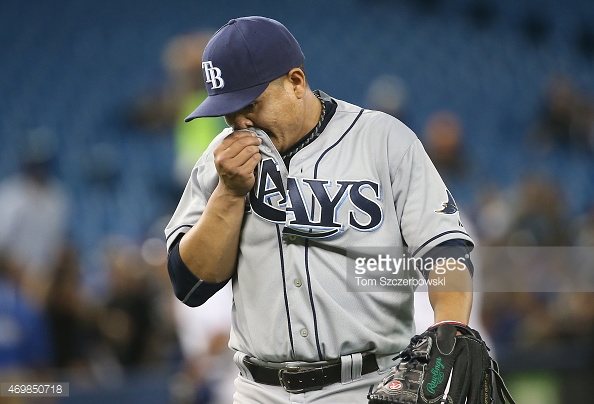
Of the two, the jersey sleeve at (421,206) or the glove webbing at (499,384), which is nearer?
the glove webbing at (499,384)

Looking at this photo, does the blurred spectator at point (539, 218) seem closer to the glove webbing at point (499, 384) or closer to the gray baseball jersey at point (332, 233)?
the gray baseball jersey at point (332, 233)

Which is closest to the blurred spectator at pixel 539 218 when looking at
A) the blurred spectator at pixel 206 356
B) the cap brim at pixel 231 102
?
the blurred spectator at pixel 206 356

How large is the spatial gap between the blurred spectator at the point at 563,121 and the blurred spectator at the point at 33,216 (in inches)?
146

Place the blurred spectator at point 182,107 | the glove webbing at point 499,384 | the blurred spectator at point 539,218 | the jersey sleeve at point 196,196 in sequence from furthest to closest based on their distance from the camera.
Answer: the blurred spectator at point 182,107
the blurred spectator at point 539,218
the jersey sleeve at point 196,196
the glove webbing at point 499,384

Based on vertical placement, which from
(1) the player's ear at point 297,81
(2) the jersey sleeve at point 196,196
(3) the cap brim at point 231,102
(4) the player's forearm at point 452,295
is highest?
(1) the player's ear at point 297,81

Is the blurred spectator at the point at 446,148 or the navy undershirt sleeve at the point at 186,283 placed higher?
the blurred spectator at the point at 446,148

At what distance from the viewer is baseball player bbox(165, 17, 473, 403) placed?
85.7 inches

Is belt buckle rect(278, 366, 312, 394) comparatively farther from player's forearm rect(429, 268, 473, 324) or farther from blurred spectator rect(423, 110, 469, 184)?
blurred spectator rect(423, 110, 469, 184)

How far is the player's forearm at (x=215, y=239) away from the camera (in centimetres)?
221

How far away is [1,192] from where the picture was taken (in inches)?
237

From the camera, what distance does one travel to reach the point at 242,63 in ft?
7.16

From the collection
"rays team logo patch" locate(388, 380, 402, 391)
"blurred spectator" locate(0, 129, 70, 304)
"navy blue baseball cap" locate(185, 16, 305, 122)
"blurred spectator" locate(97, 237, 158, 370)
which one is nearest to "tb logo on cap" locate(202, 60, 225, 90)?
"navy blue baseball cap" locate(185, 16, 305, 122)

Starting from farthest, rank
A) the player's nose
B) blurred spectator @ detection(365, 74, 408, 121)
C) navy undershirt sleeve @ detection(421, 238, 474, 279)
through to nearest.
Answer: blurred spectator @ detection(365, 74, 408, 121) < the player's nose < navy undershirt sleeve @ detection(421, 238, 474, 279)

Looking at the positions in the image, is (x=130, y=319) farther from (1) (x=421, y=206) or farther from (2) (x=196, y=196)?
(1) (x=421, y=206)
